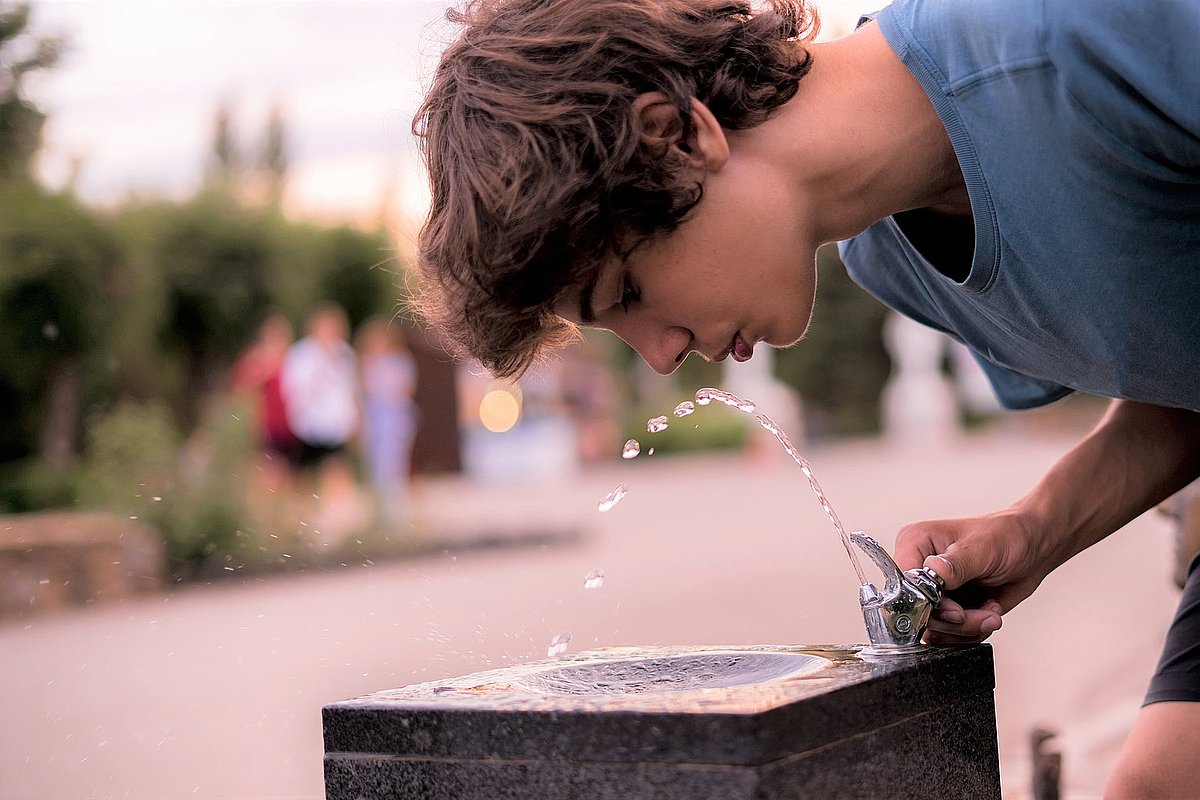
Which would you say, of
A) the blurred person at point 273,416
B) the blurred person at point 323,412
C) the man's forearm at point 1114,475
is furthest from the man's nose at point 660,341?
the blurred person at point 323,412

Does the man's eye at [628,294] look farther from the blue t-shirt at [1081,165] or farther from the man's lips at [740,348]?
the blue t-shirt at [1081,165]

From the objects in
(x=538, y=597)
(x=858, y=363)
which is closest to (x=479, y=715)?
(x=538, y=597)

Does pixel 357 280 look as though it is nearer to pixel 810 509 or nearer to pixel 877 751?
pixel 810 509

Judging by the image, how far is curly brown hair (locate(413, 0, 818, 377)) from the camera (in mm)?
1447

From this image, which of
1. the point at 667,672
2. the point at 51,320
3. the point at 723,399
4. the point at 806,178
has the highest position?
the point at 51,320

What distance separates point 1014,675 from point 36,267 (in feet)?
22.7

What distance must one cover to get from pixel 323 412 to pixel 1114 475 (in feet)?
25.1

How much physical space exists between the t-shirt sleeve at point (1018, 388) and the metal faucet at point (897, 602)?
1.55 ft

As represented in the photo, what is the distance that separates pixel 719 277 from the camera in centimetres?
149

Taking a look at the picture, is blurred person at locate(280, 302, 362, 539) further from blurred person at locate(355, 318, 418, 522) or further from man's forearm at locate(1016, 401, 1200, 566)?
man's forearm at locate(1016, 401, 1200, 566)

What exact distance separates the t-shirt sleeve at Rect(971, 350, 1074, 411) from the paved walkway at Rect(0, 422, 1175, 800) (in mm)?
1125

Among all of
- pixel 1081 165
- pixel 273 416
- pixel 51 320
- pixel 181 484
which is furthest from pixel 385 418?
pixel 1081 165

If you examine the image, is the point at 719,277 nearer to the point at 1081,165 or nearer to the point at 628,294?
the point at 628,294

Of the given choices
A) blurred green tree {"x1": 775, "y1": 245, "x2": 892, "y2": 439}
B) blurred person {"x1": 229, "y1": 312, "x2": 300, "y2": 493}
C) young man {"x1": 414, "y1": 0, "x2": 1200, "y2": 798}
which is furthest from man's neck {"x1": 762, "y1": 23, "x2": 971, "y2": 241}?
blurred green tree {"x1": 775, "y1": 245, "x2": 892, "y2": 439}
